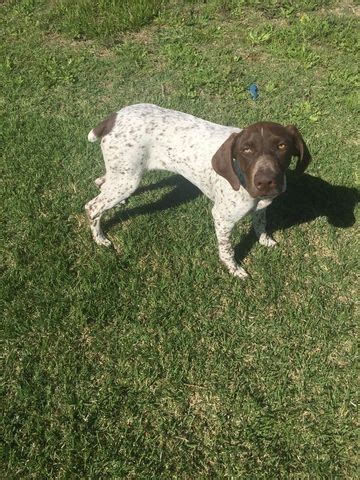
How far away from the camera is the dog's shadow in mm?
4531

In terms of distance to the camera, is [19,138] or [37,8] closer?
[19,138]

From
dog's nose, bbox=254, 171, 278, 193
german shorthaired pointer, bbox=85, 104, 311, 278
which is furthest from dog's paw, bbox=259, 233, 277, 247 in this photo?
dog's nose, bbox=254, 171, 278, 193

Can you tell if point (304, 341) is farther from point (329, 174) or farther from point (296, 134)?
point (329, 174)

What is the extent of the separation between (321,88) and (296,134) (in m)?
3.36

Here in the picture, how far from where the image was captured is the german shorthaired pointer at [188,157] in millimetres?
3186

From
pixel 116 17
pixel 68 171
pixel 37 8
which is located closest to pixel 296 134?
pixel 68 171

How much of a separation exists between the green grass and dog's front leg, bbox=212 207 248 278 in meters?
0.11

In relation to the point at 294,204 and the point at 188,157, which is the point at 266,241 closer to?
the point at 294,204

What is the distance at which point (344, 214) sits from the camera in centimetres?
458

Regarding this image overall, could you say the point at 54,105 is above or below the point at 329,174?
above

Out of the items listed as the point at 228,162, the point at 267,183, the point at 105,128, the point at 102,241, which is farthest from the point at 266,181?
the point at 102,241

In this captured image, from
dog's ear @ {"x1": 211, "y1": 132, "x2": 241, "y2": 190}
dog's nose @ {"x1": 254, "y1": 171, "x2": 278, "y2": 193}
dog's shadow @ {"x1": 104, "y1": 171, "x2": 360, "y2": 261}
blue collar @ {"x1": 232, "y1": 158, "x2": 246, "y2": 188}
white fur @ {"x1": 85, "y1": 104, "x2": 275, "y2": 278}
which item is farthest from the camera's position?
dog's shadow @ {"x1": 104, "y1": 171, "x2": 360, "y2": 261}

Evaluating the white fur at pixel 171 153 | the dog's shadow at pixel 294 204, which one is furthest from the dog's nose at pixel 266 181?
the dog's shadow at pixel 294 204

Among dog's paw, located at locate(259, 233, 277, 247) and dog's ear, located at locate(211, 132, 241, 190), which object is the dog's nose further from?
dog's paw, located at locate(259, 233, 277, 247)
